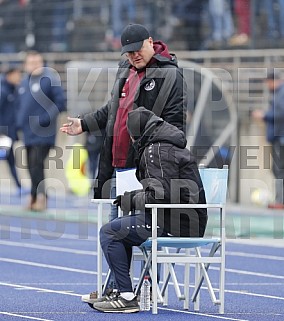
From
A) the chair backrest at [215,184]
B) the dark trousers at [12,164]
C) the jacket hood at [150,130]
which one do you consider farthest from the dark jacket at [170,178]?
the dark trousers at [12,164]

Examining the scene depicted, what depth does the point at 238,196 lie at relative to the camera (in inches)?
830

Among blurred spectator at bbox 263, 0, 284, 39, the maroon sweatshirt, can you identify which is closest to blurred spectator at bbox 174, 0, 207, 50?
blurred spectator at bbox 263, 0, 284, 39

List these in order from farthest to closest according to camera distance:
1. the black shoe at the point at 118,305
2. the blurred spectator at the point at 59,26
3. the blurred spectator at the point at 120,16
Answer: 1. the blurred spectator at the point at 59,26
2. the blurred spectator at the point at 120,16
3. the black shoe at the point at 118,305

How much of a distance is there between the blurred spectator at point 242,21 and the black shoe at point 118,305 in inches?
533

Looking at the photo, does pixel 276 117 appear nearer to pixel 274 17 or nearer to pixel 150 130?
pixel 274 17

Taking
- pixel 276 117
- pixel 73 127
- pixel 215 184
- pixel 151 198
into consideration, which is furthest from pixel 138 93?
pixel 276 117

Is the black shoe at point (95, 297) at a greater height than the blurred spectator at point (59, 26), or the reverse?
the blurred spectator at point (59, 26)

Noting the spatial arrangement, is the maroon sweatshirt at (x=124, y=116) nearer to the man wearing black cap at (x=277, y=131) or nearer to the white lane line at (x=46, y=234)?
the white lane line at (x=46, y=234)

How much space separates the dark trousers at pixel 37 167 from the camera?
18.9 meters

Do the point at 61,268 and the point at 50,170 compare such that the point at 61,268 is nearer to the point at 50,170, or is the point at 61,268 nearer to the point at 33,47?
the point at 50,170

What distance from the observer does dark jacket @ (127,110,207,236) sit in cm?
927

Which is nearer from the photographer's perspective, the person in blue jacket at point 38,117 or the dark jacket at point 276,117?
the person in blue jacket at point 38,117

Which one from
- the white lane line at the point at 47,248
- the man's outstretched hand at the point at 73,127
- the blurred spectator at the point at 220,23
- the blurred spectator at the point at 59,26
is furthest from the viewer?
the blurred spectator at the point at 59,26

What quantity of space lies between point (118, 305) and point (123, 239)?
0.53 meters
